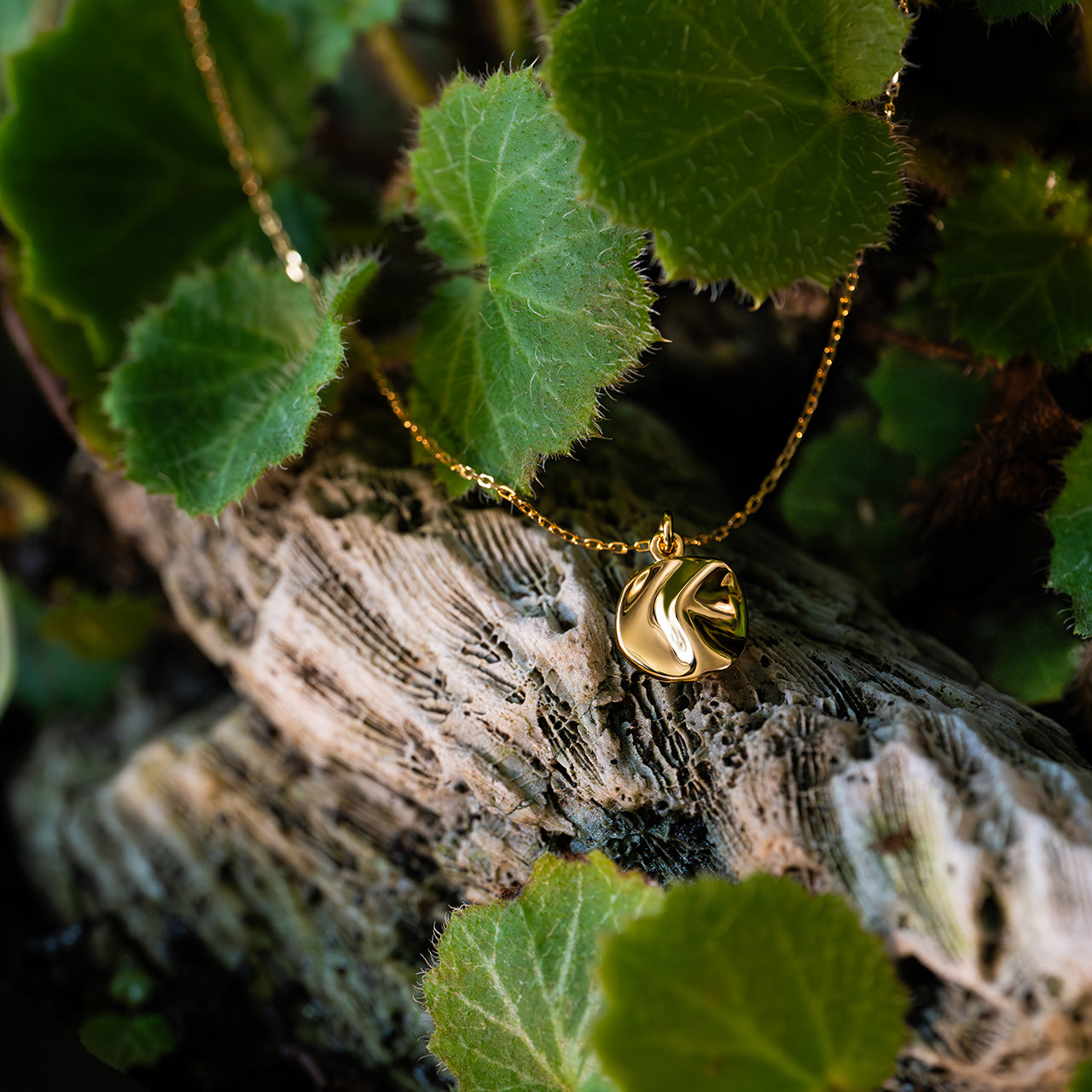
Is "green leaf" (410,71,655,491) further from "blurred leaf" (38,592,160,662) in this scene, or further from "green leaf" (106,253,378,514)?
"blurred leaf" (38,592,160,662)

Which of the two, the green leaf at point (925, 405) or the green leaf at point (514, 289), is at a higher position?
the green leaf at point (925, 405)

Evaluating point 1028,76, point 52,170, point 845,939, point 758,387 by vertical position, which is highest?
point 1028,76

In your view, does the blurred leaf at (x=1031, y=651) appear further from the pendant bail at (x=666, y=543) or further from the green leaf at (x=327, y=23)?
the green leaf at (x=327, y=23)

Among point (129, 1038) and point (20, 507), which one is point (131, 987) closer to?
point (129, 1038)

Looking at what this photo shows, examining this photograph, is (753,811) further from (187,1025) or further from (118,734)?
(118,734)

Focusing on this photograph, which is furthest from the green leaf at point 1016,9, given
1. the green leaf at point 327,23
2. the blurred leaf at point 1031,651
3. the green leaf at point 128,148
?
the green leaf at point 128,148

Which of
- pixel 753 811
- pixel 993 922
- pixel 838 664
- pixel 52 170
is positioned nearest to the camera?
pixel 993 922

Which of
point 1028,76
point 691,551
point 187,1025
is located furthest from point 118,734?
point 1028,76
